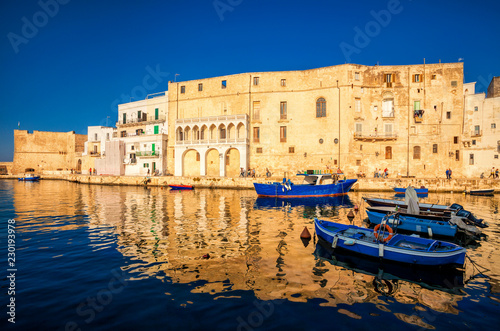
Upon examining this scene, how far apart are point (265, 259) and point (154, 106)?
40359mm

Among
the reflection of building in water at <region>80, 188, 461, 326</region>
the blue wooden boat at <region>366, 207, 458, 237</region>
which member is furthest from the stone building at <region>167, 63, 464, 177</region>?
the reflection of building in water at <region>80, 188, 461, 326</region>

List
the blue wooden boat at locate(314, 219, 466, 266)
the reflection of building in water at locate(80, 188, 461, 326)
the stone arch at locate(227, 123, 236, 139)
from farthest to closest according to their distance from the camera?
the stone arch at locate(227, 123, 236, 139) → the blue wooden boat at locate(314, 219, 466, 266) → the reflection of building in water at locate(80, 188, 461, 326)

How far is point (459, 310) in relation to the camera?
19.7ft

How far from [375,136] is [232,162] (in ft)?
61.5

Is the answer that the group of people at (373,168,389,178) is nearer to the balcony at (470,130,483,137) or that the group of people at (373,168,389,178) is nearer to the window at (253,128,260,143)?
the balcony at (470,130,483,137)

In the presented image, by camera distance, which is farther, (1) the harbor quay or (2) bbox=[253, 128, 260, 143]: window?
(2) bbox=[253, 128, 260, 143]: window

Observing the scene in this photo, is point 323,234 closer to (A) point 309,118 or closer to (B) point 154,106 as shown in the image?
(A) point 309,118

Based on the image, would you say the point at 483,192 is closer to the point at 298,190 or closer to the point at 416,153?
the point at 416,153

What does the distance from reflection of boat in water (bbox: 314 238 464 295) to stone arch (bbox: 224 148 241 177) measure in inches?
1138

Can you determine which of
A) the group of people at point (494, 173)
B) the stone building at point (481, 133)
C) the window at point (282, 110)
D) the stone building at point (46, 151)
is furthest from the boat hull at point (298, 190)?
the stone building at point (46, 151)

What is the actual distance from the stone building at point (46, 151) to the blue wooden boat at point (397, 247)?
67477 millimetres

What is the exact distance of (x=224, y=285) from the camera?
6902 millimetres

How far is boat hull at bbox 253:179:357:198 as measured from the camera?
25969mm

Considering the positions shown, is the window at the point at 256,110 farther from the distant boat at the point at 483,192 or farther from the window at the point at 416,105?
the distant boat at the point at 483,192
